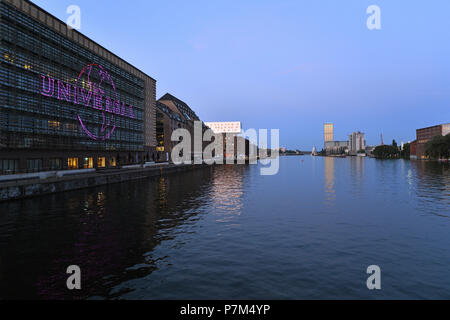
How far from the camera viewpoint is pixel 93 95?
79.1 meters

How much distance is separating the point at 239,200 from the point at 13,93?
46539 mm

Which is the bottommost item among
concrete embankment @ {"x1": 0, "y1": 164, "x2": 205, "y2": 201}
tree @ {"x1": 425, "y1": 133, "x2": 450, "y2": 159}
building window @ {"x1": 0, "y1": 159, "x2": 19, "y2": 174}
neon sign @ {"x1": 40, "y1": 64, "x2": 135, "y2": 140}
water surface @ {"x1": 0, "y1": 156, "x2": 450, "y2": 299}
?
water surface @ {"x1": 0, "y1": 156, "x2": 450, "y2": 299}

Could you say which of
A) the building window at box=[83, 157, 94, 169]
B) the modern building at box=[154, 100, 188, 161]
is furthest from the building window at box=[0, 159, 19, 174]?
the modern building at box=[154, 100, 188, 161]

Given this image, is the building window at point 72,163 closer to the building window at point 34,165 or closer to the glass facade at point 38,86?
the glass facade at point 38,86

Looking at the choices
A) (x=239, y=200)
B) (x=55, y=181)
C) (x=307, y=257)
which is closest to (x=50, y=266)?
(x=307, y=257)

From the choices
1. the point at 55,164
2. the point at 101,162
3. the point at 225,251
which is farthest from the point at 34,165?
the point at 225,251

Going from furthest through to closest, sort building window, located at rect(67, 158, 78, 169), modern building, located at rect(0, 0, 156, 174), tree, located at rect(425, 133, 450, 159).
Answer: tree, located at rect(425, 133, 450, 159) → building window, located at rect(67, 158, 78, 169) → modern building, located at rect(0, 0, 156, 174)

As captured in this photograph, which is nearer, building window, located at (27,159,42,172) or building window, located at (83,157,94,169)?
building window, located at (27,159,42,172)

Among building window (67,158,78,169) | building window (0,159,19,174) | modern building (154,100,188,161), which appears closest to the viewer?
building window (0,159,19,174)

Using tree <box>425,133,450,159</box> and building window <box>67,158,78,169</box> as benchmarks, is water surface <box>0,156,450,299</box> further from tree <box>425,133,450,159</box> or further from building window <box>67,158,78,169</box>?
tree <box>425,133,450,159</box>

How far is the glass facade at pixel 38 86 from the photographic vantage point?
51562 mm

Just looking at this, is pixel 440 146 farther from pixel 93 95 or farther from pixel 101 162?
pixel 93 95

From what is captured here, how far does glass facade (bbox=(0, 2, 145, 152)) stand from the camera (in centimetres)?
5156
